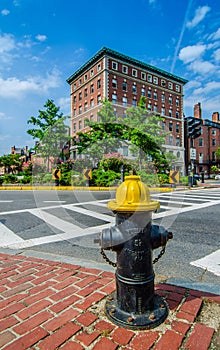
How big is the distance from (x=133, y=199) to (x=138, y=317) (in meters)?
0.94

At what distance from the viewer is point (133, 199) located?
1.68 m

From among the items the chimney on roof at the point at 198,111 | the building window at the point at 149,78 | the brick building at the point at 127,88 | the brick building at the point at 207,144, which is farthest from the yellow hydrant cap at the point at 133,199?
the chimney on roof at the point at 198,111

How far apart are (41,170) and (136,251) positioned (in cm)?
2298

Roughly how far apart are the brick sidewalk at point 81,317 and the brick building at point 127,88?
2832cm

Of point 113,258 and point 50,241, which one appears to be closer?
point 113,258

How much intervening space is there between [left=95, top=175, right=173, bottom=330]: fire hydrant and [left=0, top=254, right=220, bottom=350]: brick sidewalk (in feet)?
0.31

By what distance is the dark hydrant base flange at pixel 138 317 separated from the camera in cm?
167

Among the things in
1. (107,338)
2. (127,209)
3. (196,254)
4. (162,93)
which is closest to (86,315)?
(107,338)

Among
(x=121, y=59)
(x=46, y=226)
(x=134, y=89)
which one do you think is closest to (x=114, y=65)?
(x=121, y=59)

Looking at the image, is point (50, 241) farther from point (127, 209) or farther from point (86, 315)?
point (127, 209)

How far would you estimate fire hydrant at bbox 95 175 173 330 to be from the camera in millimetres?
1694

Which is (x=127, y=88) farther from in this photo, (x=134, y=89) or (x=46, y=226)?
(x=46, y=226)

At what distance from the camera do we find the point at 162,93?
140 ft

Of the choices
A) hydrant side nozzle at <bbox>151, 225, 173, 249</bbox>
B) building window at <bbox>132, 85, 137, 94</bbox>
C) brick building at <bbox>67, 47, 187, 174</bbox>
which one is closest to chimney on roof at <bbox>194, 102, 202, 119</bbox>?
brick building at <bbox>67, 47, 187, 174</bbox>
